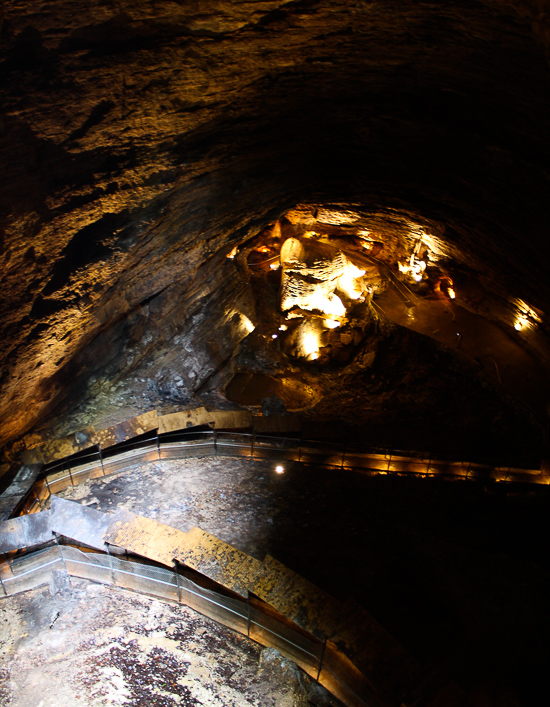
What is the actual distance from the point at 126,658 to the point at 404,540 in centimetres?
370

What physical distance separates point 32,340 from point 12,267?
175 centimetres

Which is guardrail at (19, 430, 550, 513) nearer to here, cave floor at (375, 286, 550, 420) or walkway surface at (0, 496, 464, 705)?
walkway surface at (0, 496, 464, 705)

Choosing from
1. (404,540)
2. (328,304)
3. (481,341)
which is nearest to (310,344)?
(328,304)

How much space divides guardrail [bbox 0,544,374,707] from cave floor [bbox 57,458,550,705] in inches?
37.3

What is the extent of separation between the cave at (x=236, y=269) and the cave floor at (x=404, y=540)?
3 centimetres

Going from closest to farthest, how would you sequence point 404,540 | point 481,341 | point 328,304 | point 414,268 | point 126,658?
point 126,658
point 404,540
point 481,341
point 414,268
point 328,304

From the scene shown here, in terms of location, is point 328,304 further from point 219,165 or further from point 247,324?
point 219,165

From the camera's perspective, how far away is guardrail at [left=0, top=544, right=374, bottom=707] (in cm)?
423

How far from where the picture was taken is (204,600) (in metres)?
4.89

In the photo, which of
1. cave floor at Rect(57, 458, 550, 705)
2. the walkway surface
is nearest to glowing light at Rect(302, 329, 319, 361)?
cave floor at Rect(57, 458, 550, 705)

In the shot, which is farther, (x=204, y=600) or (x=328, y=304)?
(x=328, y=304)

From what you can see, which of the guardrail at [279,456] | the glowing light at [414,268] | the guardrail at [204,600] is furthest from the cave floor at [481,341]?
the guardrail at [204,600]

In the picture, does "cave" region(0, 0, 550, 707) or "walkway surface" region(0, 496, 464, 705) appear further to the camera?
"walkway surface" region(0, 496, 464, 705)

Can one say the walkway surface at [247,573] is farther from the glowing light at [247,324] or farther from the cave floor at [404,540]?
the glowing light at [247,324]
